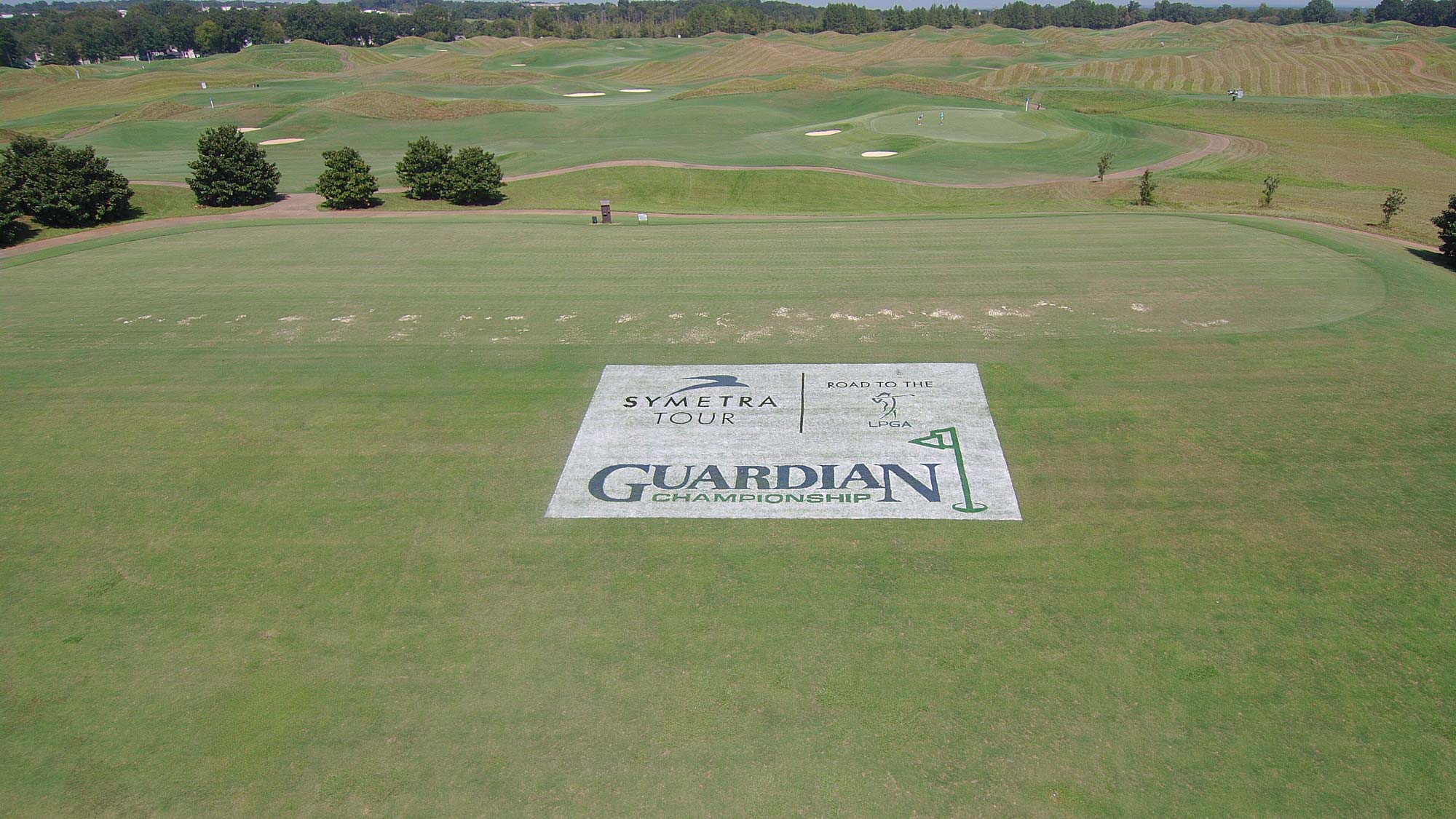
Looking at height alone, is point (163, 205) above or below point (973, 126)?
below

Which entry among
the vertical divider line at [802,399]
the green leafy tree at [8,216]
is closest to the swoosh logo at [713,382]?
the vertical divider line at [802,399]

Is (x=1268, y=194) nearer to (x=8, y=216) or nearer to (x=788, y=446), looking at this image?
(x=788, y=446)

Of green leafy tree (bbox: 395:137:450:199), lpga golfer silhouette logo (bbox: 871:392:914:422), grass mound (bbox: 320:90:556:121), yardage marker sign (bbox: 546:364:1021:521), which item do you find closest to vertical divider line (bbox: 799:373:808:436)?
yardage marker sign (bbox: 546:364:1021:521)

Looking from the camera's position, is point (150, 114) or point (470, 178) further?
point (150, 114)

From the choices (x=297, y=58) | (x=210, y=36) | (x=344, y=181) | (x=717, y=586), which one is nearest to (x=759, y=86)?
(x=344, y=181)

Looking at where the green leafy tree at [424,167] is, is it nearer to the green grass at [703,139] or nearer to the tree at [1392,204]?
the green grass at [703,139]

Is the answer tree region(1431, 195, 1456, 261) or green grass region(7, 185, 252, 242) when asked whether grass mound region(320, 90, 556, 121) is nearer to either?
green grass region(7, 185, 252, 242)

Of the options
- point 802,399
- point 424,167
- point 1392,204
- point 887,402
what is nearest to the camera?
point 887,402

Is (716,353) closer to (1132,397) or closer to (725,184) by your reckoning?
(1132,397)
